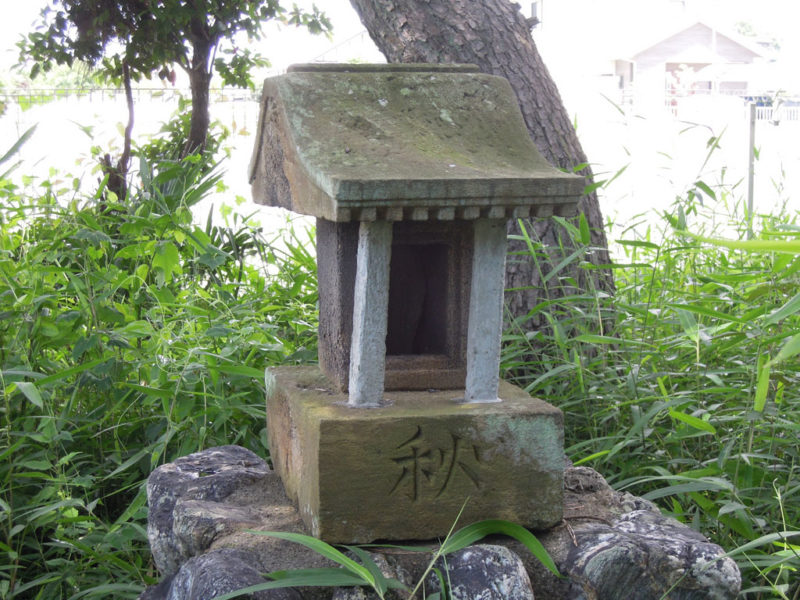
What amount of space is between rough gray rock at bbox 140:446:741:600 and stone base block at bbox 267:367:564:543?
76 millimetres

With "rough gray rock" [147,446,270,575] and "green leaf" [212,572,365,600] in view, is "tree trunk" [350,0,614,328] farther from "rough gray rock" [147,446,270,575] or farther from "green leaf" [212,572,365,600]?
"green leaf" [212,572,365,600]

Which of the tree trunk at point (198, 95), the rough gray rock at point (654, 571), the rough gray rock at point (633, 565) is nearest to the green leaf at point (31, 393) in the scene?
the rough gray rock at point (633, 565)

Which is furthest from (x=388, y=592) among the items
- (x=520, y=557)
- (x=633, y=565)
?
(x=633, y=565)

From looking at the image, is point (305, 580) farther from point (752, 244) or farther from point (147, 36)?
point (147, 36)

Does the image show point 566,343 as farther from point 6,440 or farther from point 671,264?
point 6,440

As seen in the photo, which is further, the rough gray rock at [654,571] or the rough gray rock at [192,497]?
the rough gray rock at [192,497]

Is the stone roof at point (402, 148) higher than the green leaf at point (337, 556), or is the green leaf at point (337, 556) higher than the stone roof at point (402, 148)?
the stone roof at point (402, 148)

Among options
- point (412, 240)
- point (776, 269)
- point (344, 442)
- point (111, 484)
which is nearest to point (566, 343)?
point (776, 269)

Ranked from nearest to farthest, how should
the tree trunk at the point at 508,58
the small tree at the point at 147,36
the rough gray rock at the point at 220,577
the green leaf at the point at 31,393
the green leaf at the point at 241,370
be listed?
1. the rough gray rock at the point at 220,577
2. the green leaf at the point at 31,393
3. the green leaf at the point at 241,370
4. the tree trunk at the point at 508,58
5. the small tree at the point at 147,36

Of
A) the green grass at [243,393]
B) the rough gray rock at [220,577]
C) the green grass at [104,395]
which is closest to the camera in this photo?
the rough gray rock at [220,577]

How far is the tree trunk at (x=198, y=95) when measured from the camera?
527 centimetres

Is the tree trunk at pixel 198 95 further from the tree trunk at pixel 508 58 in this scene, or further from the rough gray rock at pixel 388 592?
the rough gray rock at pixel 388 592

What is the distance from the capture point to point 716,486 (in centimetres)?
212

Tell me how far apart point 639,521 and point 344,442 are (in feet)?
2.44
